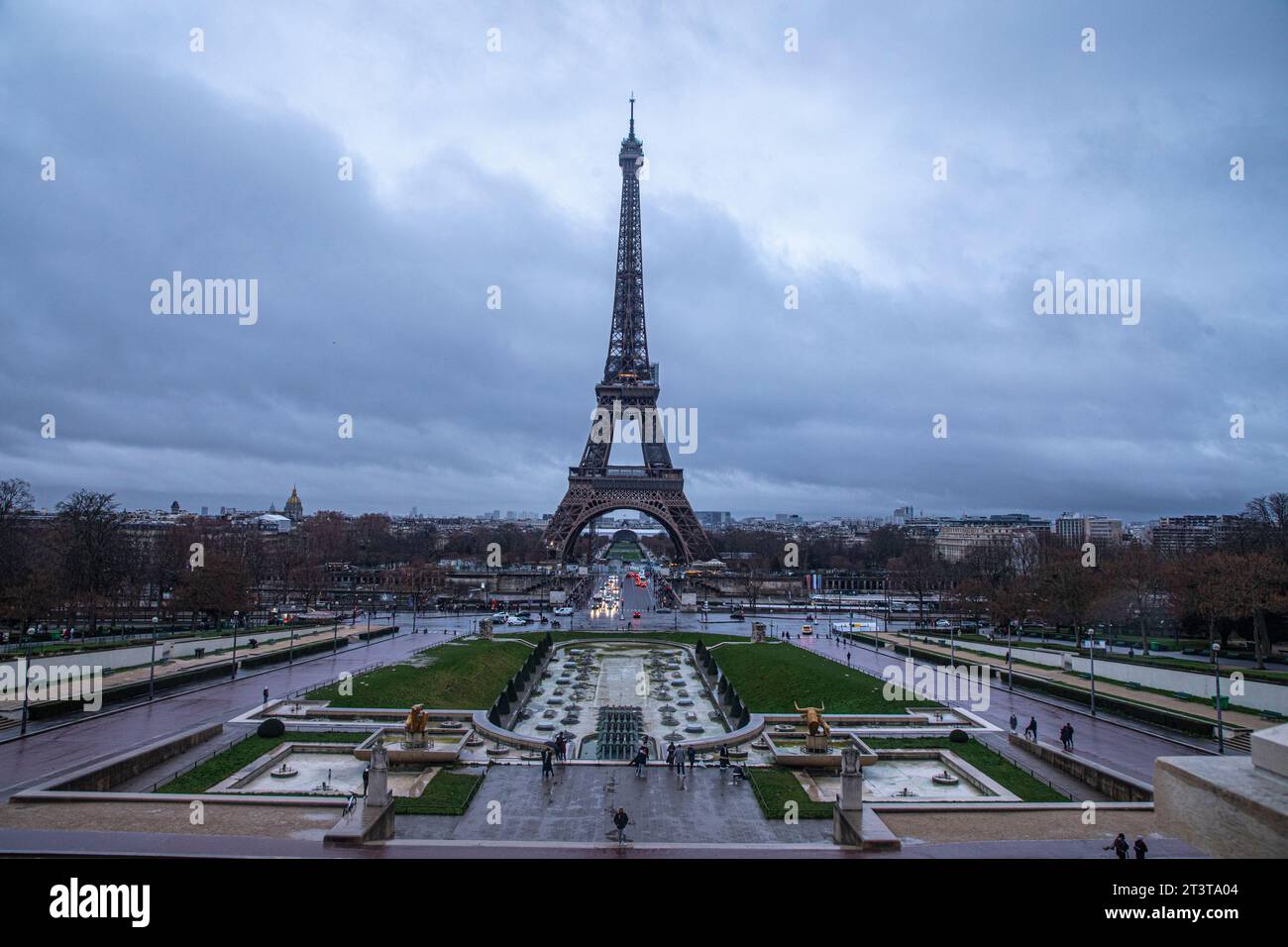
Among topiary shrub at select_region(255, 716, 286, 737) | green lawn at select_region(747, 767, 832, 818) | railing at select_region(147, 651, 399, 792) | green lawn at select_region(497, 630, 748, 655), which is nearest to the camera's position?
green lawn at select_region(747, 767, 832, 818)

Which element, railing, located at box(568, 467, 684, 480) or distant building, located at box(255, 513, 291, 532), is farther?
distant building, located at box(255, 513, 291, 532)

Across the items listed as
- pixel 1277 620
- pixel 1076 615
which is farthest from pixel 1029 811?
pixel 1277 620

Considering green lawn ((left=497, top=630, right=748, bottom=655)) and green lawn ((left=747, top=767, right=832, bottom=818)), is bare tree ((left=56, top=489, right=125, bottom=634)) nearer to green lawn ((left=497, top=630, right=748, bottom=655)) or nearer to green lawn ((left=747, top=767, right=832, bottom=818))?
green lawn ((left=497, top=630, right=748, bottom=655))

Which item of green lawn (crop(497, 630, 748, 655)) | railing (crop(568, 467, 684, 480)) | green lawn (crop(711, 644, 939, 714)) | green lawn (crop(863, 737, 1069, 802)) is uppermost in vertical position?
railing (crop(568, 467, 684, 480))

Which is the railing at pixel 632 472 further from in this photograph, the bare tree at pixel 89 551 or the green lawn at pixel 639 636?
the bare tree at pixel 89 551

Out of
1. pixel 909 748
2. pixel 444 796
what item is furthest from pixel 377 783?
pixel 909 748

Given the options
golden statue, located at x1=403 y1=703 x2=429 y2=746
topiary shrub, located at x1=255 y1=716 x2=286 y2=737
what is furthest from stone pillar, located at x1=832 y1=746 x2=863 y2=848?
topiary shrub, located at x1=255 y1=716 x2=286 y2=737

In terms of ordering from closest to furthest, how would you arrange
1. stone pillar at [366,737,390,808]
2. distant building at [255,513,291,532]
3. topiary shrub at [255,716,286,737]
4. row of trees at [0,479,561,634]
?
stone pillar at [366,737,390,808]
topiary shrub at [255,716,286,737]
row of trees at [0,479,561,634]
distant building at [255,513,291,532]

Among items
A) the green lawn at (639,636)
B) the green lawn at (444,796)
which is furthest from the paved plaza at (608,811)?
the green lawn at (639,636)
